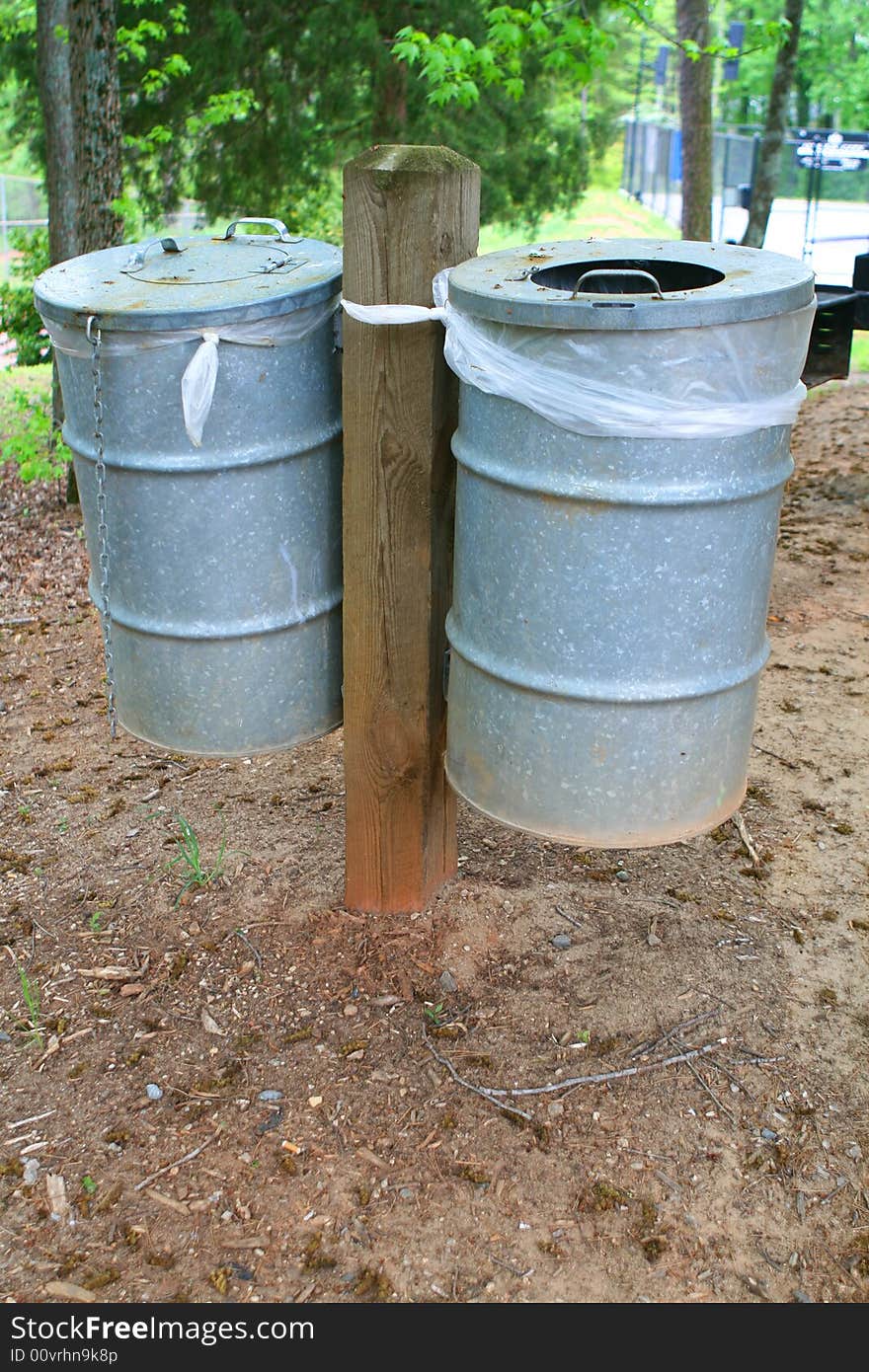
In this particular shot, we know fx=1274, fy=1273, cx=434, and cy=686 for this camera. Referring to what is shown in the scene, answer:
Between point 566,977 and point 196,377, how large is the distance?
64.0 inches

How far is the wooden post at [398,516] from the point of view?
2.49 metres

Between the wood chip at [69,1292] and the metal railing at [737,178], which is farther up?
the metal railing at [737,178]

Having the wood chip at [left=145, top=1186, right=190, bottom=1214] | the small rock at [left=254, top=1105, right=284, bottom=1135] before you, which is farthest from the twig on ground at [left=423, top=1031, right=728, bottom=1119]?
the wood chip at [left=145, top=1186, right=190, bottom=1214]

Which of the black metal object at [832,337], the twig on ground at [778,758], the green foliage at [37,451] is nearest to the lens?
the twig on ground at [778,758]

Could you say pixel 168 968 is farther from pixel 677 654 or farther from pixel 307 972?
pixel 677 654

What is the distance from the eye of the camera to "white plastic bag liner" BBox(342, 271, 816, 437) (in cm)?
209

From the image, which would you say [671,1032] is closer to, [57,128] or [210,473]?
[210,473]

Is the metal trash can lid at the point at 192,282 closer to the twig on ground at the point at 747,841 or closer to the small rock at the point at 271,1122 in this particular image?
the small rock at the point at 271,1122

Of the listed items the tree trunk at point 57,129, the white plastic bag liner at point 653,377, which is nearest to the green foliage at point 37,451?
the tree trunk at point 57,129

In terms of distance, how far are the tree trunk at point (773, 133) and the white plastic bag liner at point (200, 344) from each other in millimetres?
7120

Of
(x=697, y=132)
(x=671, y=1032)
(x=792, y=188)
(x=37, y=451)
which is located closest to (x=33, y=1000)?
(x=671, y=1032)

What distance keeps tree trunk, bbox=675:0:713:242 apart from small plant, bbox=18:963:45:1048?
7415 mm

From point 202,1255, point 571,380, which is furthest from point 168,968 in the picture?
point 571,380

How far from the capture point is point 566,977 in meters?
3.05
